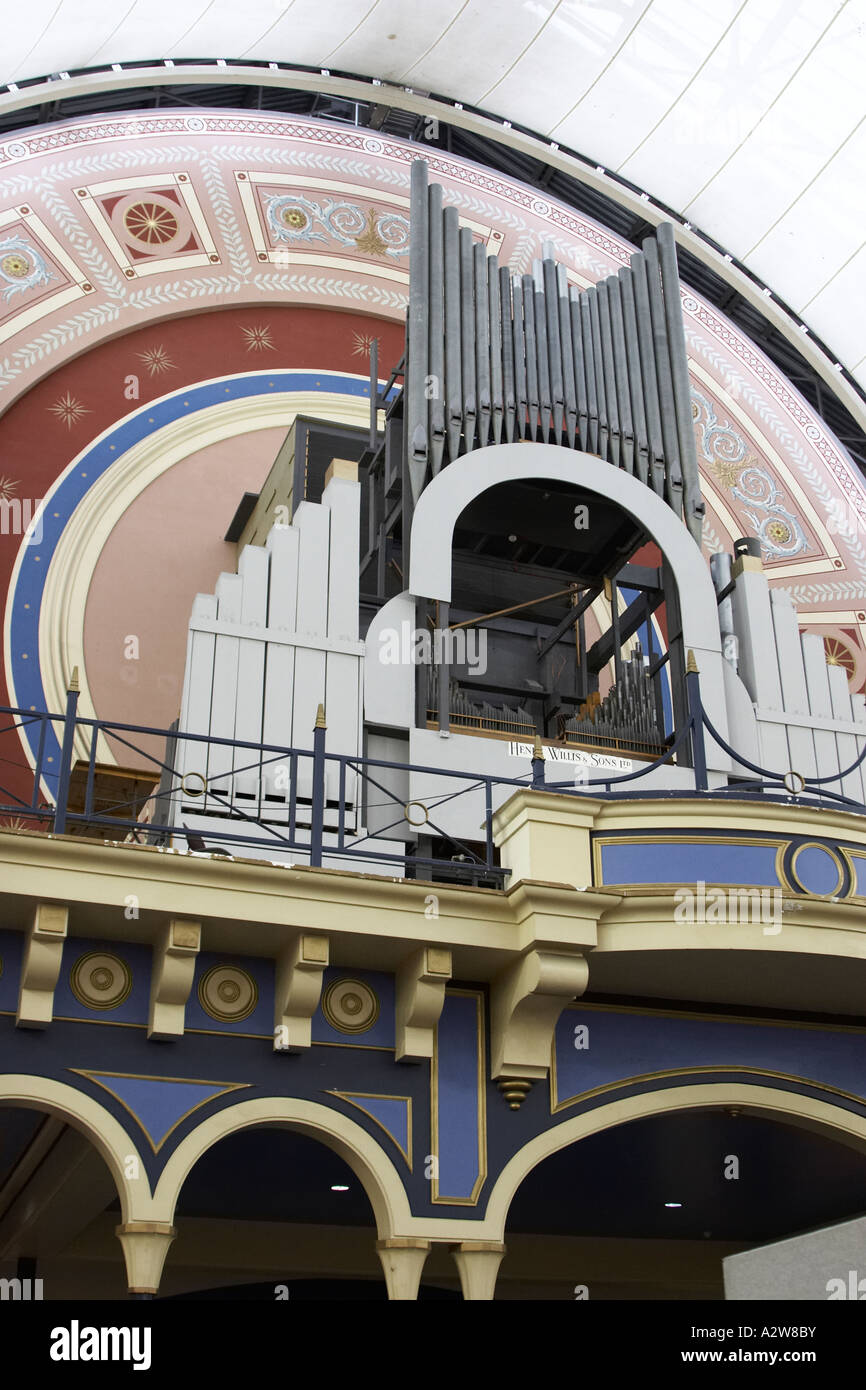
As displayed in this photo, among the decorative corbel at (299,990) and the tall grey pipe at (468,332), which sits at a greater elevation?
the tall grey pipe at (468,332)

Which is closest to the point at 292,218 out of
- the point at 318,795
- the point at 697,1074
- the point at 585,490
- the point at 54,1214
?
the point at 585,490

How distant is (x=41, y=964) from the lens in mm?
8062

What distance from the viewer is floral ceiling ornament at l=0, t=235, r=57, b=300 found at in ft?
50.3

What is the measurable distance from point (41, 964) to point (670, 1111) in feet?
12.8

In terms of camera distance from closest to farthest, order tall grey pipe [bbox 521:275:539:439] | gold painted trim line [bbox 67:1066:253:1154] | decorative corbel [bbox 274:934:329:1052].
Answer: gold painted trim line [bbox 67:1066:253:1154] → decorative corbel [bbox 274:934:329:1052] → tall grey pipe [bbox 521:275:539:439]

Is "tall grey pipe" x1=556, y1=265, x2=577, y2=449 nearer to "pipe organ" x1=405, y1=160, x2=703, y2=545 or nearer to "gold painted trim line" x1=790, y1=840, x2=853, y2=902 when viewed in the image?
"pipe organ" x1=405, y1=160, x2=703, y2=545

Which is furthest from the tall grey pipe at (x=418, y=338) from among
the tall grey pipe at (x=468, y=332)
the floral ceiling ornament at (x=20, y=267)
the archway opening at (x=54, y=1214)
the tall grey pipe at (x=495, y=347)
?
the archway opening at (x=54, y=1214)

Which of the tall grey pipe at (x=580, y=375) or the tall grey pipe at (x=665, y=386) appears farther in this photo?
the tall grey pipe at (x=665, y=386)

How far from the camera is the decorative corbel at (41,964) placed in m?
8.00

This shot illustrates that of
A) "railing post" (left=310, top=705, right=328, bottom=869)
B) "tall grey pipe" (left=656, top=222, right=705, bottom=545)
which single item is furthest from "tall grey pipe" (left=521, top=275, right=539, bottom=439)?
"railing post" (left=310, top=705, right=328, bottom=869)

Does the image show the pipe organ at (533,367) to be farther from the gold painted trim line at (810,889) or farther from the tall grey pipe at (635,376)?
the gold painted trim line at (810,889)

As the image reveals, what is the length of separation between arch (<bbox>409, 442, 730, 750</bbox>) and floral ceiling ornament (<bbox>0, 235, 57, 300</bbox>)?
602 cm

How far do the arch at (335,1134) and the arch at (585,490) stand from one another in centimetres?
431

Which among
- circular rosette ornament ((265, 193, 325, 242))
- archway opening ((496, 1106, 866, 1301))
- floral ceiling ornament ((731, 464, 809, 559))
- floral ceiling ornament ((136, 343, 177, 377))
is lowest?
archway opening ((496, 1106, 866, 1301))
